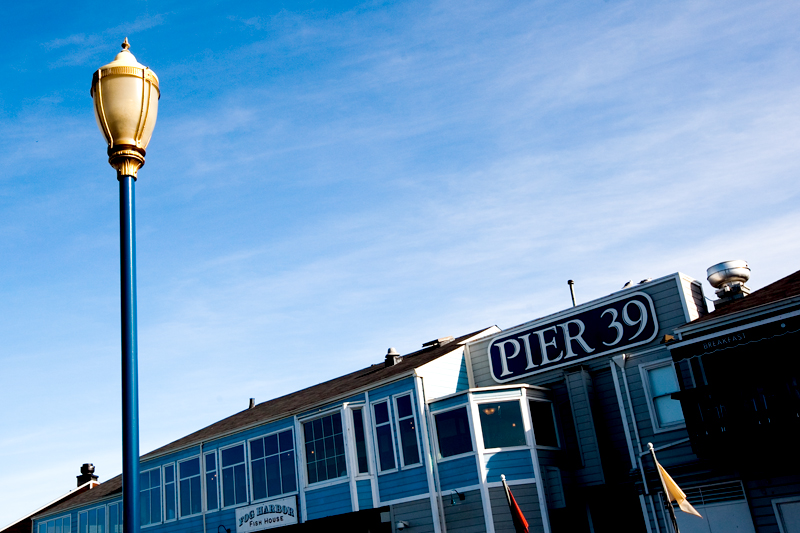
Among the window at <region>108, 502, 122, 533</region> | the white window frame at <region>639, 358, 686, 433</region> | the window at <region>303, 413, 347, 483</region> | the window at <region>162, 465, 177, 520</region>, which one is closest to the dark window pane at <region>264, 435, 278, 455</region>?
the window at <region>303, 413, 347, 483</region>

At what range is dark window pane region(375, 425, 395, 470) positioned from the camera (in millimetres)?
21391

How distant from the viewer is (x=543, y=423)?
817 inches

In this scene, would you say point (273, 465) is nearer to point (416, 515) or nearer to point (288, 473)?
point (288, 473)

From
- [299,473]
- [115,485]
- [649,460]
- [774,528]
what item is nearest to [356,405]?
[299,473]

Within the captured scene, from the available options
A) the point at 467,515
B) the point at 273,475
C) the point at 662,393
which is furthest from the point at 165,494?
the point at 662,393

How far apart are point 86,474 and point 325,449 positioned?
28528mm

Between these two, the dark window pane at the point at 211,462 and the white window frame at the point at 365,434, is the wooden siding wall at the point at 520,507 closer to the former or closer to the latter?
the white window frame at the point at 365,434

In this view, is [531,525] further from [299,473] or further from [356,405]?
[299,473]

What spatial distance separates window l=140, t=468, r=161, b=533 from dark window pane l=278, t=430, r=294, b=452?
747cm

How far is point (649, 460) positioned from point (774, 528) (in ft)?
10.6

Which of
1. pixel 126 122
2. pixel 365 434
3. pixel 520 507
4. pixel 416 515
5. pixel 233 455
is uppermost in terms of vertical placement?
pixel 126 122

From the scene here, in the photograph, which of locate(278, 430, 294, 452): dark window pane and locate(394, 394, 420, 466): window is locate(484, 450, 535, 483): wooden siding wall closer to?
locate(394, 394, 420, 466): window

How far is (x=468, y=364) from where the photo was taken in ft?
77.1

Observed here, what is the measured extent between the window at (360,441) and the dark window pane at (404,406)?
1.36 metres
